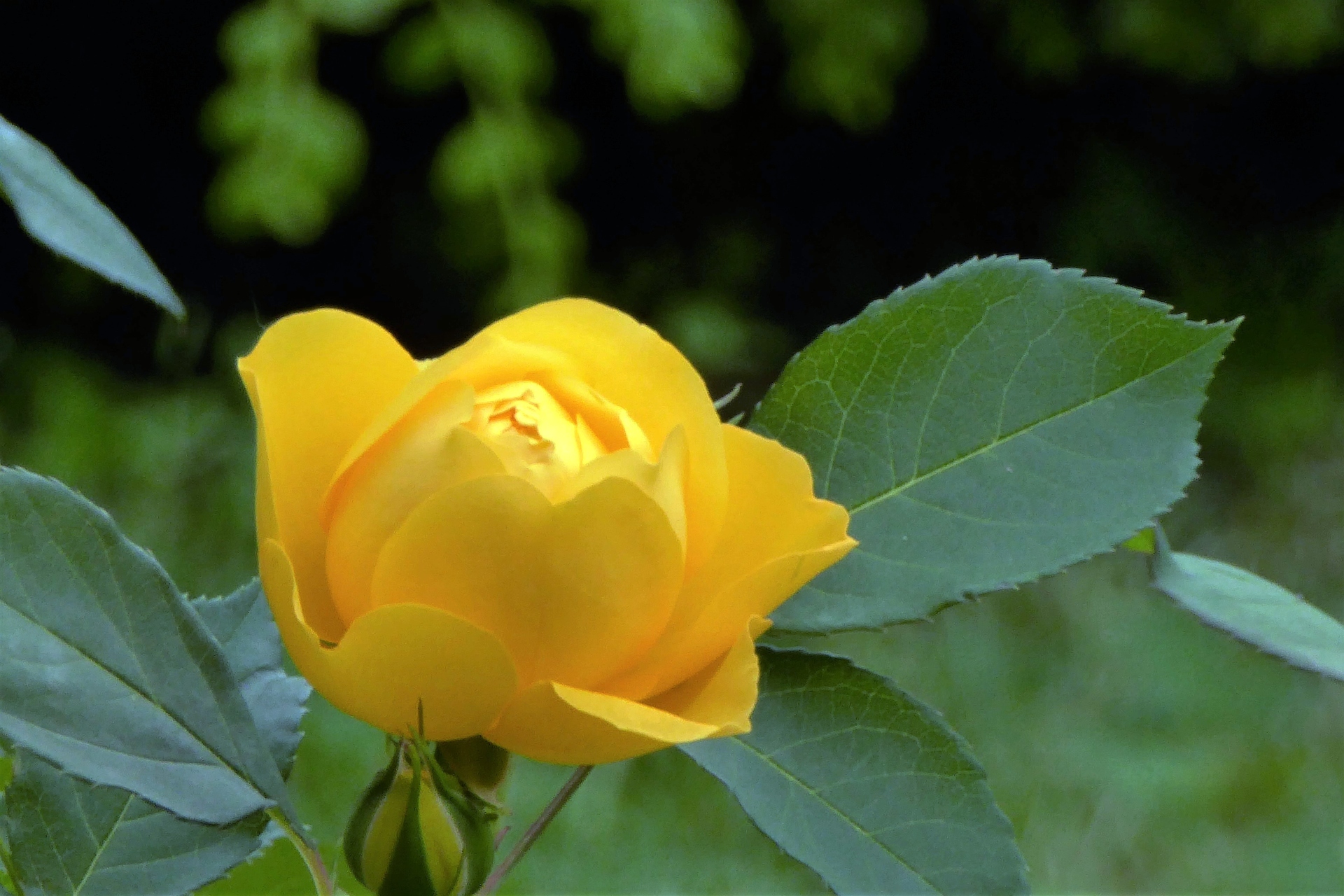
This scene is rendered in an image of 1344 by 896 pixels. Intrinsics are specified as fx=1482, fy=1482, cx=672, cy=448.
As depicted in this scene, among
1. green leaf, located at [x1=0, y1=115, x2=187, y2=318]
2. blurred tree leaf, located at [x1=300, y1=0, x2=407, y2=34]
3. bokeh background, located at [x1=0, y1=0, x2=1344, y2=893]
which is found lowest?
bokeh background, located at [x1=0, y1=0, x2=1344, y2=893]

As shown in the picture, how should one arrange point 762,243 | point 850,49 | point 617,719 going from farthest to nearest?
point 762,243 < point 850,49 < point 617,719

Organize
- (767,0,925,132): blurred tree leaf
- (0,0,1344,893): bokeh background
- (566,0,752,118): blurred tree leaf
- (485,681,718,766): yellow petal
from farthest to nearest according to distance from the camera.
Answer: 1. (767,0,925,132): blurred tree leaf
2. (566,0,752,118): blurred tree leaf
3. (0,0,1344,893): bokeh background
4. (485,681,718,766): yellow petal

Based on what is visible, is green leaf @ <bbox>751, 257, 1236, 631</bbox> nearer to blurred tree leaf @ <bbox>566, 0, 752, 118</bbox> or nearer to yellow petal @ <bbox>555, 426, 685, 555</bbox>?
yellow petal @ <bbox>555, 426, 685, 555</bbox>

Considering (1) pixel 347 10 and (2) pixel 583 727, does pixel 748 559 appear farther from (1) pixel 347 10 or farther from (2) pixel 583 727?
(1) pixel 347 10

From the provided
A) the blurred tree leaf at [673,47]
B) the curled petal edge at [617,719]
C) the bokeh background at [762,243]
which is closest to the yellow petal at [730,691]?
the curled petal edge at [617,719]

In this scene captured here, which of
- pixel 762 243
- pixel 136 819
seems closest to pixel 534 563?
pixel 136 819

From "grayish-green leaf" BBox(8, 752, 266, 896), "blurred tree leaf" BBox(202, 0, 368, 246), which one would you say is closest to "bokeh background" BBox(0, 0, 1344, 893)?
"blurred tree leaf" BBox(202, 0, 368, 246)
